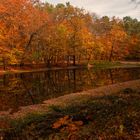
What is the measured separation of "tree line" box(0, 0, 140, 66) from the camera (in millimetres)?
67438

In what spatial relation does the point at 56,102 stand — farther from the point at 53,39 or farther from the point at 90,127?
the point at 53,39

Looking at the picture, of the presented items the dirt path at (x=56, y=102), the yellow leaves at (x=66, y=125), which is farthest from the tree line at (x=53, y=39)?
the yellow leaves at (x=66, y=125)

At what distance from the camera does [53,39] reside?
77.8 metres

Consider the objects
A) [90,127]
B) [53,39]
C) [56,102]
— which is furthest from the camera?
[53,39]

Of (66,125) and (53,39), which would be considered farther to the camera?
(53,39)

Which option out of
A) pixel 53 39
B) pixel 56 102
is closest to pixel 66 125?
pixel 56 102

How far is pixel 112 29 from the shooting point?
99688mm

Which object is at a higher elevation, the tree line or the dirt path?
the tree line

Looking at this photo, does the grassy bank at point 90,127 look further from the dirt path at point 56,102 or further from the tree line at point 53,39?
the tree line at point 53,39

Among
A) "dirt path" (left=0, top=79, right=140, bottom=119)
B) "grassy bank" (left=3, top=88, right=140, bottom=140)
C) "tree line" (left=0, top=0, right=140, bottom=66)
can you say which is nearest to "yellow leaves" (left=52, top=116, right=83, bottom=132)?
"grassy bank" (left=3, top=88, right=140, bottom=140)

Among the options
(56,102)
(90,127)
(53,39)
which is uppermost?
(53,39)

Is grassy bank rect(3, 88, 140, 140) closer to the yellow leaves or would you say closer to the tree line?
the yellow leaves

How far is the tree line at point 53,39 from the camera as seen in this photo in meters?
67.4

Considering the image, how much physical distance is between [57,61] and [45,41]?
29.4 ft
